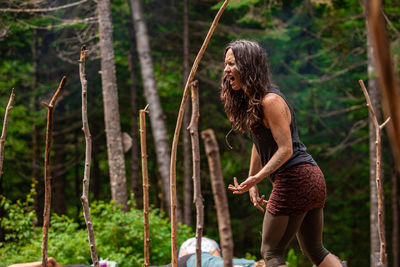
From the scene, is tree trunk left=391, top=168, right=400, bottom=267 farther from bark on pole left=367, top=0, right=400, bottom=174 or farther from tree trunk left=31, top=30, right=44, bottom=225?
bark on pole left=367, top=0, right=400, bottom=174

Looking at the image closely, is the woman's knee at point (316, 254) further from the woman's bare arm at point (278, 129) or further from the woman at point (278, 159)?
the woman's bare arm at point (278, 129)

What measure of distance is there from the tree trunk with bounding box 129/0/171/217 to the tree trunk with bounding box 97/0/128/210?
2.55m

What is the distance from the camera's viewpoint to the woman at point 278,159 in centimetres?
212

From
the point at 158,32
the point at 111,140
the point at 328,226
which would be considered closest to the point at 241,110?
the point at 111,140

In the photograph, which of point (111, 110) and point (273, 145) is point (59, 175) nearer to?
point (111, 110)

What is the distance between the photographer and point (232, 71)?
2.25 m

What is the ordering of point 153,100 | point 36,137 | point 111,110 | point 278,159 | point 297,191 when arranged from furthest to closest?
point 36,137
point 153,100
point 111,110
point 297,191
point 278,159

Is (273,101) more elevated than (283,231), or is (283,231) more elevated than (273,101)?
(273,101)

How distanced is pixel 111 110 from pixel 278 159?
574cm

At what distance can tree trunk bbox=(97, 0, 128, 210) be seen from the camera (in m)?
7.39

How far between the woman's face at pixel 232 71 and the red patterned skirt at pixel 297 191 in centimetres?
47

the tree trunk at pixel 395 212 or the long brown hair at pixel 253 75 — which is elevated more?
the long brown hair at pixel 253 75

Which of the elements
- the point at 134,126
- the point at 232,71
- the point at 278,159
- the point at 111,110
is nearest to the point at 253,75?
the point at 232,71

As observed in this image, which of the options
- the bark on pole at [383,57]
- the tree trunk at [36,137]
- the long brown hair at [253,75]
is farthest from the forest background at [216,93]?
the bark on pole at [383,57]
